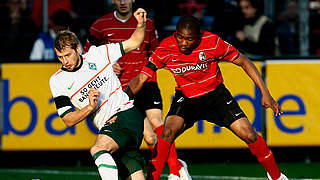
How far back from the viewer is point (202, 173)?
9773 mm

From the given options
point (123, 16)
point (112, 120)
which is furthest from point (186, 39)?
point (123, 16)

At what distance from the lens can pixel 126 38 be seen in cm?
866

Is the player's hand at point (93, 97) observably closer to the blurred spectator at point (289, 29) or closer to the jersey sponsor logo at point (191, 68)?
the jersey sponsor logo at point (191, 68)

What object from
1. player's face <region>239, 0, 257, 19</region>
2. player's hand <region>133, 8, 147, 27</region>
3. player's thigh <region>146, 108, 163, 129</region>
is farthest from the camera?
player's face <region>239, 0, 257, 19</region>

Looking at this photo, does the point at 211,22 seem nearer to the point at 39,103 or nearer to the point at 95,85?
the point at 39,103

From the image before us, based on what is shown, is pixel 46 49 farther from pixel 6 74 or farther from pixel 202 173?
pixel 202 173

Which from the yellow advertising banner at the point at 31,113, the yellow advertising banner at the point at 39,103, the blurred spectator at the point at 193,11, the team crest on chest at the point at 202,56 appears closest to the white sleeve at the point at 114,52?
the team crest on chest at the point at 202,56

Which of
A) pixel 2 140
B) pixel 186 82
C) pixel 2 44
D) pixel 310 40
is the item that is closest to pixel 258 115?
pixel 310 40

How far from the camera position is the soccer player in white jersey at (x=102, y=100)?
660 centimetres

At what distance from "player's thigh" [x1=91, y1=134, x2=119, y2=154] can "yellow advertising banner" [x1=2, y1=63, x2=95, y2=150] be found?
Answer: 364 centimetres

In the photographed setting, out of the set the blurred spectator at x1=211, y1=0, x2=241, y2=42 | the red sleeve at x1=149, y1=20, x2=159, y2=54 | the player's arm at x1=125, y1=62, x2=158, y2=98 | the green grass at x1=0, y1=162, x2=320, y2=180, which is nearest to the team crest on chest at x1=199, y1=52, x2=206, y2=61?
the player's arm at x1=125, y1=62, x2=158, y2=98

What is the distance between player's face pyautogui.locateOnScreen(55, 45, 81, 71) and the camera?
661cm

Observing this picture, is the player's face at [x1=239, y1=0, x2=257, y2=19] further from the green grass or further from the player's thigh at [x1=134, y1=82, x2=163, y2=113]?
the player's thigh at [x1=134, y1=82, x2=163, y2=113]

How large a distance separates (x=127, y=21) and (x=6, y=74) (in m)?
2.42
